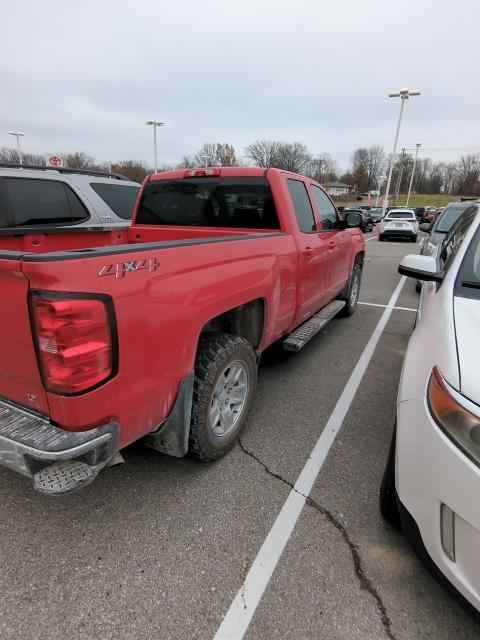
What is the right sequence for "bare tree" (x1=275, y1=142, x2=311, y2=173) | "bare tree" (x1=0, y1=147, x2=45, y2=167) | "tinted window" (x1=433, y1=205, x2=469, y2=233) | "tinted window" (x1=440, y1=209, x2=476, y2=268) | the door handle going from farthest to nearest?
"bare tree" (x1=275, y1=142, x2=311, y2=173) → "bare tree" (x1=0, y1=147, x2=45, y2=167) → "tinted window" (x1=433, y1=205, x2=469, y2=233) → the door handle → "tinted window" (x1=440, y1=209, x2=476, y2=268)

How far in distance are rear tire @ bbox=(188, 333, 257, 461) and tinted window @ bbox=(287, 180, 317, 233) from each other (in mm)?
1596

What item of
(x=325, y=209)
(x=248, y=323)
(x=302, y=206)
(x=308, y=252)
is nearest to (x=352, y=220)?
(x=325, y=209)

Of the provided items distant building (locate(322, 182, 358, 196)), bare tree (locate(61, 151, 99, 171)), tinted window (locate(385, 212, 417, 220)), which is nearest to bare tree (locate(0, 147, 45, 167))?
bare tree (locate(61, 151, 99, 171))

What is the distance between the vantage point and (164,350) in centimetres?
205

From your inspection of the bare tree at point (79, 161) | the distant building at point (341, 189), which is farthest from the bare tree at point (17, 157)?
the distant building at point (341, 189)

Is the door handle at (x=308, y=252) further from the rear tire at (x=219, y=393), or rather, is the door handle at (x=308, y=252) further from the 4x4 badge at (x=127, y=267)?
the 4x4 badge at (x=127, y=267)

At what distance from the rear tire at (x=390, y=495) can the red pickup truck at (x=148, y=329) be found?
109cm

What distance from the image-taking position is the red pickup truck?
5.41 feet

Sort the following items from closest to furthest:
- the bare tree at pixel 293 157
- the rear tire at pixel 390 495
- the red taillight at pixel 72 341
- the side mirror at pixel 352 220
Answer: the red taillight at pixel 72 341
the rear tire at pixel 390 495
the side mirror at pixel 352 220
the bare tree at pixel 293 157

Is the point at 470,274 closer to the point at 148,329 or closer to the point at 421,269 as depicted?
the point at 421,269

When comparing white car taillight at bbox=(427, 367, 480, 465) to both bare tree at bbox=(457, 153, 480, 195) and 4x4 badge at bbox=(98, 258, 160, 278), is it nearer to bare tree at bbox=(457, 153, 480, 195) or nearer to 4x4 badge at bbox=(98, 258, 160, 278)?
4x4 badge at bbox=(98, 258, 160, 278)

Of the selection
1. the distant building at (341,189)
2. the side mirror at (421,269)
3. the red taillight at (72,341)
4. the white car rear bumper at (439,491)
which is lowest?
the white car rear bumper at (439,491)

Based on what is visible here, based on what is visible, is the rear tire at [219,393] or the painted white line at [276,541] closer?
the painted white line at [276,541]

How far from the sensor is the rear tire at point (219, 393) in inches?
98.2
